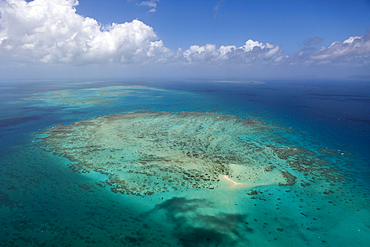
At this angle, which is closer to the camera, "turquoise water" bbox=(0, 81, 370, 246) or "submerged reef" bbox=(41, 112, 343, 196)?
"turquoise water" bbox=(0, 81, 370, 246)

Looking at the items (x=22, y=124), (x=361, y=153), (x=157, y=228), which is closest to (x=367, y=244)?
(x=157, y=228)

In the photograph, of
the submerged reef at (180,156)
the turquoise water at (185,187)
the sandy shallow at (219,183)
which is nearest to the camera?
the turquoise water at (185,187)

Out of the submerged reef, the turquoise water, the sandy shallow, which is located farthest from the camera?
the submerged reef

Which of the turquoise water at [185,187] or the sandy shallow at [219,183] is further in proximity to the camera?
the sandy shallow at [219,183]

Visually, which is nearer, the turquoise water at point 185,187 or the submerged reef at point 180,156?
the turquoise water at point 185,187

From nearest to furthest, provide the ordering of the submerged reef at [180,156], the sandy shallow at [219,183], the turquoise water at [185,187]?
the turquoise water at [185,187] → the sandy shallow at [219,183] → the submerged reef at [180,156]

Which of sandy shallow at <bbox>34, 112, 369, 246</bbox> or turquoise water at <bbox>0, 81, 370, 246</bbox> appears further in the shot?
sandy shallow at <bbox>34, 112, 369, 246</bbox>

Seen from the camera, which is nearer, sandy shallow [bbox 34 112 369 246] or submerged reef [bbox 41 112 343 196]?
sandy shallow [bbox 34 112 369 246]

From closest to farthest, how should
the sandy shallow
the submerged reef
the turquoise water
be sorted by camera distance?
1. the turquoise water
2. the sandy shallow
3. the submerged reef

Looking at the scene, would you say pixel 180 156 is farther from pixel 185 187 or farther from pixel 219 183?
pixel 219 183
